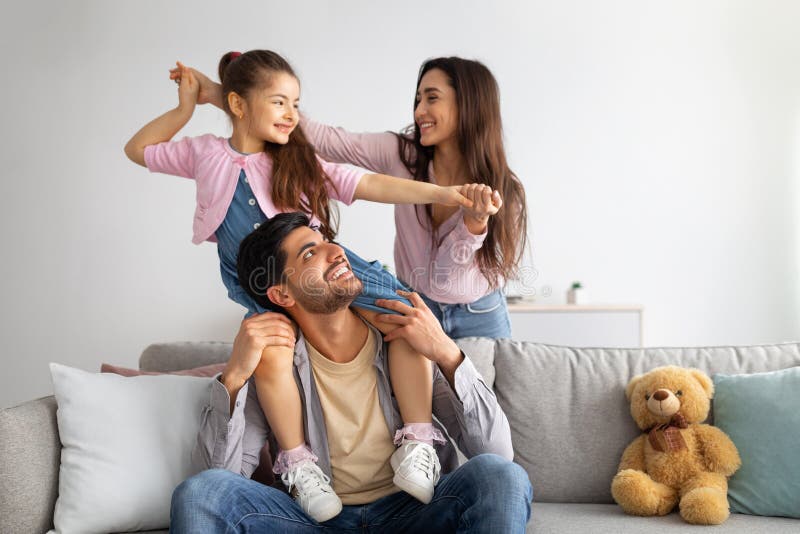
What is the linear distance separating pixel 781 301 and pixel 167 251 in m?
3.27

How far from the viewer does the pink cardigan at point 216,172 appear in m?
1.93

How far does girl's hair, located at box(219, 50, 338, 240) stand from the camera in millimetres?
1930

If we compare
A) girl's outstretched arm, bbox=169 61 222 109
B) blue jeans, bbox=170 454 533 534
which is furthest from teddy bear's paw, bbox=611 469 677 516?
girl's outstretched arm, bbox=169 61 222 109

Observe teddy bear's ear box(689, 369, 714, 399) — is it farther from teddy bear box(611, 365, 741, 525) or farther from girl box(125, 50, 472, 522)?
girl box(125, 50, 472, 522)

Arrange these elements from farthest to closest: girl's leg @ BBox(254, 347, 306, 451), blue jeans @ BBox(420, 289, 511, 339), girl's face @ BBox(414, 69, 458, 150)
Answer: blue jeans @ BBox(420, 289, 511, 339) → girl's face @ BBox(414, 69, 458, 150) → girl's leg @ BBox(254, 347, 306, 451)

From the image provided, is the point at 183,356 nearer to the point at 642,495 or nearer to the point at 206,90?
the point at 206,90

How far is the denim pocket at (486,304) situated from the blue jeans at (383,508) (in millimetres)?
720

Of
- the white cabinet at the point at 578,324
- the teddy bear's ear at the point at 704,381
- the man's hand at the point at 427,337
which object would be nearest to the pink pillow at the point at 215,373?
Answer: the man's hand at the point at 427,337

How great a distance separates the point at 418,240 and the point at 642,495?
35.6 inches

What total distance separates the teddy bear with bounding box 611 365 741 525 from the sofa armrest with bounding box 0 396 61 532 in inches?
53.1

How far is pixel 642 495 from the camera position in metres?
1.94

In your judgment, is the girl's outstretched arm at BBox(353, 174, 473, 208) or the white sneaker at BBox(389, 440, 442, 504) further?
the girl's outstretched arm at BBox(353, 174, 473, 208)

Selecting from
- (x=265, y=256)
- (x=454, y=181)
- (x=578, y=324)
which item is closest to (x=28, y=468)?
(x=265, y=256)

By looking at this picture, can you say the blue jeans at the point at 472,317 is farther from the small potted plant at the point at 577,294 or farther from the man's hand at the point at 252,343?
the small potted plant at the point at 577,294
